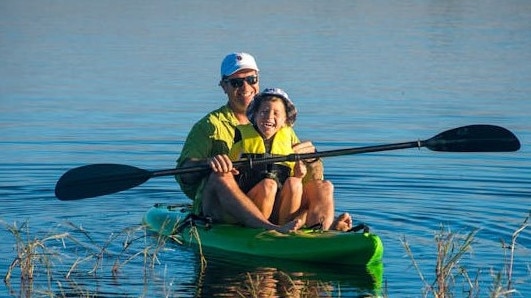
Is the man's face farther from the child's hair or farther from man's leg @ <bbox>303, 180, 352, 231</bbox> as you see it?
man's leg @ <bbox>303, 180, 352, 231</bbox>

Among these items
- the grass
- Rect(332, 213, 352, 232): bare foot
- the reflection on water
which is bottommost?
the reflection on water

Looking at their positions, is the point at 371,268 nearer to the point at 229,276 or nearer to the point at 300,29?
the point at 229,276

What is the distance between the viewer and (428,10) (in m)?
33.3

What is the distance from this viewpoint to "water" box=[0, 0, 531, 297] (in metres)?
9.82

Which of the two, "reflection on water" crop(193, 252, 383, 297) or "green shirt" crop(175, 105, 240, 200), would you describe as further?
"green shirt" crop(175, 105, 240, 200)

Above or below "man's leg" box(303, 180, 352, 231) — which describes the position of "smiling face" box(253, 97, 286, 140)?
above

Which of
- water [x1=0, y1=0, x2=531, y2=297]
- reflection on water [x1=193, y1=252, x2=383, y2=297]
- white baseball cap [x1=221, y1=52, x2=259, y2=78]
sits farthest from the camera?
white baseball cap [x1=221, y1=52, x2=259, y2=78]

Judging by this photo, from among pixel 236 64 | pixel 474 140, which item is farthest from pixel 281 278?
pixel 474 140

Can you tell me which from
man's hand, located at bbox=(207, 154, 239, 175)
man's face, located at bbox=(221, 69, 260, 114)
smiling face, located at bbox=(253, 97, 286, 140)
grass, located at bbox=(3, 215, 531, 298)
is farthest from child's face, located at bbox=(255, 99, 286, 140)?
grass, located at bbox=(3, 215, 531, 298)

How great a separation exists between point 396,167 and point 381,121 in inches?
96.8

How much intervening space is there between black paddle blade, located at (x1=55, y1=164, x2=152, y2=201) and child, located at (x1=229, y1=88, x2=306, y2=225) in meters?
0.77

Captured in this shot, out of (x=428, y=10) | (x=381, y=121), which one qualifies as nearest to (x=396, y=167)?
(x=381, y=121)

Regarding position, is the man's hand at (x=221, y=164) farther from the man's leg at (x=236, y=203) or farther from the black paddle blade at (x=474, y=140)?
the black paddle blade at (x=474, y=140)

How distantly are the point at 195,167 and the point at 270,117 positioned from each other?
0.65 m
